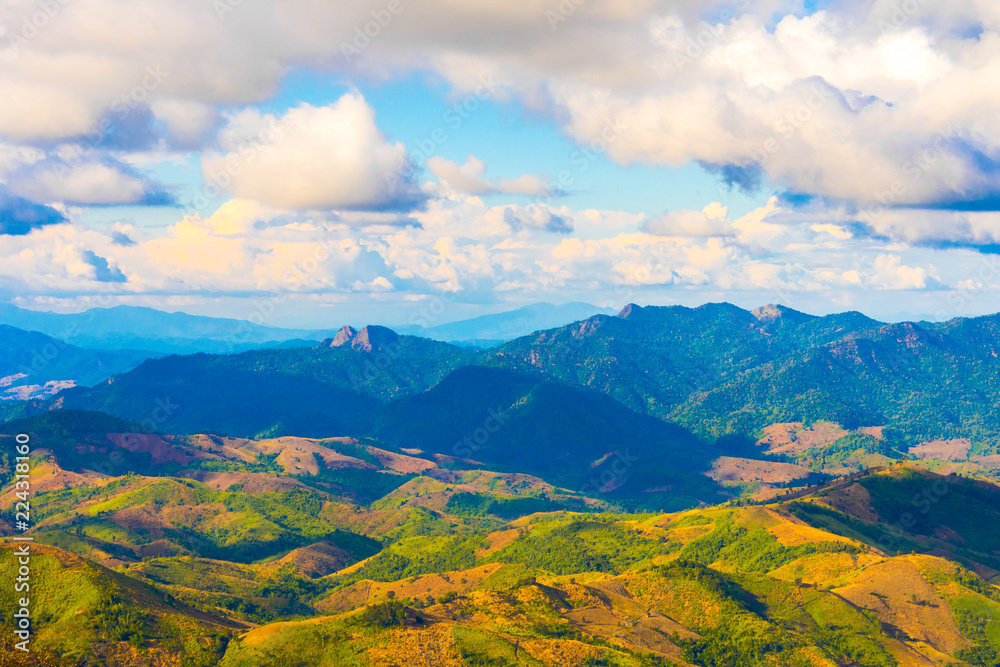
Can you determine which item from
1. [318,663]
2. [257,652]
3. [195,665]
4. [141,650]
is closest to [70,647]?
[141,650]

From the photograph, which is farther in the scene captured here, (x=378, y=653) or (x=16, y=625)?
(x=378, y=653)

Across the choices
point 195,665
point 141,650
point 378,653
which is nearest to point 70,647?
point 141,650

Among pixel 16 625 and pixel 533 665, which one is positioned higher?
pixel 16 625

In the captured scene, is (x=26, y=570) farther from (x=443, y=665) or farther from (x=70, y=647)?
(x=443, y=665)

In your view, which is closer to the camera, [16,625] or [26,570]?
[16,625]

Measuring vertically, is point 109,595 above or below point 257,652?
above

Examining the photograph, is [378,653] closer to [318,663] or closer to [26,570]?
[318,663]

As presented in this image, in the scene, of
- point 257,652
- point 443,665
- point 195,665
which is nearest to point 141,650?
point 195,665
